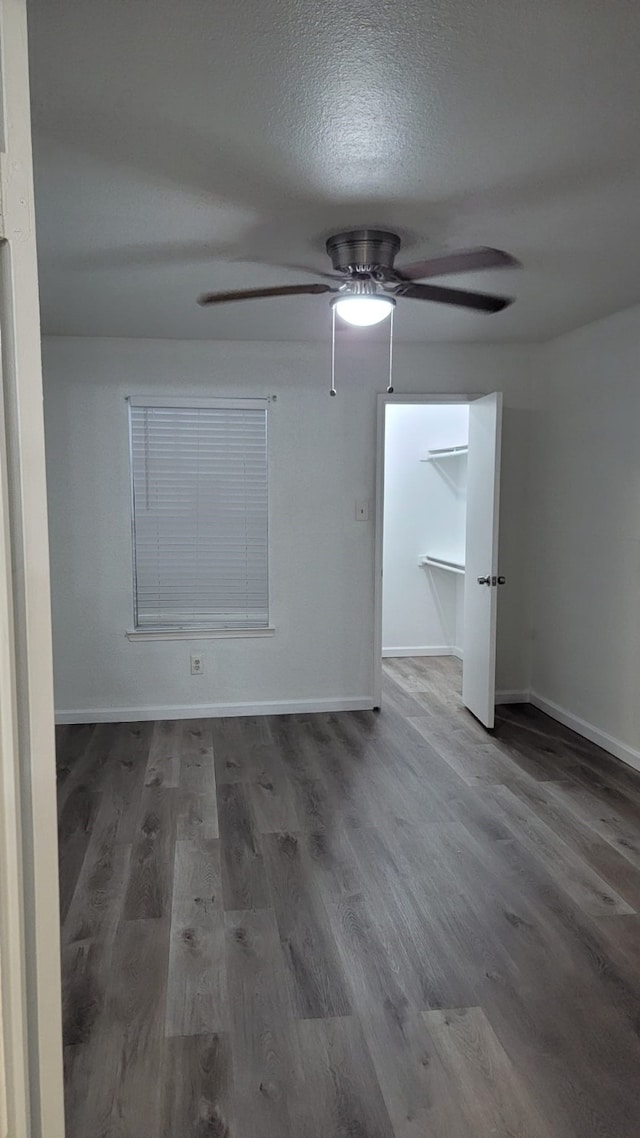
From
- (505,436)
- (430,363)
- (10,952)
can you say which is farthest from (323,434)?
(10,952)

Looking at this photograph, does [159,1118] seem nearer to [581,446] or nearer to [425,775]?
[425,775]

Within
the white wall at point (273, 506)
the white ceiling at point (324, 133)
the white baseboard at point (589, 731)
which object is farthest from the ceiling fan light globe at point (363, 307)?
the white baseboard at point (589, 731)

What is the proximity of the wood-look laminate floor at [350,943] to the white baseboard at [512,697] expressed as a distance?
2.90 ft

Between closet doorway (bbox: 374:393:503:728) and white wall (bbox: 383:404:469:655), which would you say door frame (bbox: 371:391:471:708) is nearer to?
closet doorway (bbox: 374:393:503:728)

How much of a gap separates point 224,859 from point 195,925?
0.43 meters

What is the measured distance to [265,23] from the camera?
138cm

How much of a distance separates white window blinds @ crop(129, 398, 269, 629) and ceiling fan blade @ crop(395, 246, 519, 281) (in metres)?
2.12

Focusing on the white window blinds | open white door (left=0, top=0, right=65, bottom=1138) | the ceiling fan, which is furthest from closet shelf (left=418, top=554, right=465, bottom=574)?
open white door (left=0, top=0, right=65, bottom=1138)

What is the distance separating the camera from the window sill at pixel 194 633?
436 cm

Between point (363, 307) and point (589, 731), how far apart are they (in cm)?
279

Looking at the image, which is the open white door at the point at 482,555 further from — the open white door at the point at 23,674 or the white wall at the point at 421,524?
the open white door at the point at 23,674

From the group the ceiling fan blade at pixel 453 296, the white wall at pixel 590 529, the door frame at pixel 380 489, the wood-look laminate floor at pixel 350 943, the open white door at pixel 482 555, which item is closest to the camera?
the wood-look laminate floor at pixel 350 943

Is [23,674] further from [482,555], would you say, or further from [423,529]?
[423,529]

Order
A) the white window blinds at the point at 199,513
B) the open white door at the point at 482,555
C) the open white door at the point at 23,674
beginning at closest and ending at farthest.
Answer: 1. the open white door at the point at 23,674
2. the open white door at the point at 482,555
3. the white window blinds at the point at 199,513
